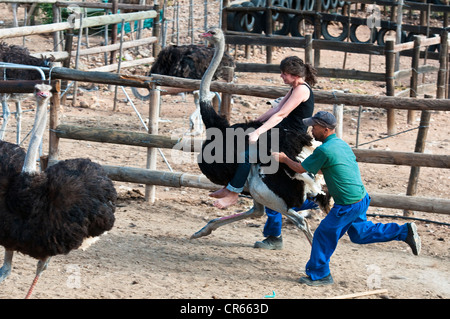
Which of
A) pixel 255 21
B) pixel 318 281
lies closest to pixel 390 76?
pixel 255 21

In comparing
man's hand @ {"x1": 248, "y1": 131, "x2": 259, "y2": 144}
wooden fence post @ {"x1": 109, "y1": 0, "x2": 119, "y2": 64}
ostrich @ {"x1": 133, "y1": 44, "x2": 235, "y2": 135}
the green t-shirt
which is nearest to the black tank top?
man's hand @ {"x1": 248, "y1": 131, "x2": 259, "y2": 144}

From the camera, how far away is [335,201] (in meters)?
4.66

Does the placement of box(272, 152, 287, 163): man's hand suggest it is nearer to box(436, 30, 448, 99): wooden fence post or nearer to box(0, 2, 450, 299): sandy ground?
box(0, 2, 450, 299): sandy ground

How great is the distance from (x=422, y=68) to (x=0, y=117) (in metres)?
6.95

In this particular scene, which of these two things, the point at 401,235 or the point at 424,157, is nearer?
the point at 401,235

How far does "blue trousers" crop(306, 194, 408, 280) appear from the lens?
4.62m

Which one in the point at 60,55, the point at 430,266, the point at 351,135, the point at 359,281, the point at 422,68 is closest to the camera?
the point at 359,281

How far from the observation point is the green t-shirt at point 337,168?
14.9 ft

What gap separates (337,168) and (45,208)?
6.27ft

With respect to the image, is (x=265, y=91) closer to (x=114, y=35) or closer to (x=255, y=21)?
A: (x=114, y=35)

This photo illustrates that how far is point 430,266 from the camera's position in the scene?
5.32 metres

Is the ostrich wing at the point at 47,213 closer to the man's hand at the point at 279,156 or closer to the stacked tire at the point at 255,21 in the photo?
the man's hand at the point at 279,156
